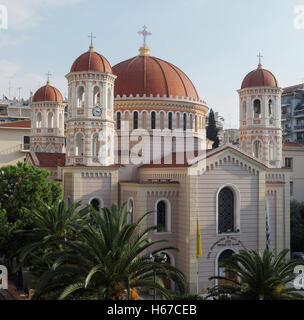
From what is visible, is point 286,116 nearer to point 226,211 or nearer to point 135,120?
point 135,120

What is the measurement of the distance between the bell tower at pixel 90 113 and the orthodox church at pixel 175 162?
0.07 m

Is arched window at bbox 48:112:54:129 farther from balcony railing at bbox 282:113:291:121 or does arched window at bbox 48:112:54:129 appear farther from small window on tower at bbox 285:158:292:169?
balcony railing at bbox 282:113:291:121

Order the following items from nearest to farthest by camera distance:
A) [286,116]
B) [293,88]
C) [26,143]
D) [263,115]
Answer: [263,115]
[26,143]
[286,116]
[293,88]

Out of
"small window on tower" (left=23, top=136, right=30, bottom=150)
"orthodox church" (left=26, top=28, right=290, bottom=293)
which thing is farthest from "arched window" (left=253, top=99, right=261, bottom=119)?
"small window on tower" (left=23, top=136, right=30, bottom=150)

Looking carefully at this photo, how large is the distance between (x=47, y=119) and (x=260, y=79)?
21115 millimetres

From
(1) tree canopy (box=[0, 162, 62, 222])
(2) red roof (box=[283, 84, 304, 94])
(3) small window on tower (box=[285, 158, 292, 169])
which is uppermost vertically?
(2) red roof (box=[283, 84, 304, 94])

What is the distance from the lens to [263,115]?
37.0 metres

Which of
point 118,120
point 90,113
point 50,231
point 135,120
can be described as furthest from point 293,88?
point 50,231

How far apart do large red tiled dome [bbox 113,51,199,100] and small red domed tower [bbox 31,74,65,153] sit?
7991 millimetres

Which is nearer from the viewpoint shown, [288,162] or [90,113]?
[90,113]

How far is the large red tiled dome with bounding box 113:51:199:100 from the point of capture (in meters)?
38.8

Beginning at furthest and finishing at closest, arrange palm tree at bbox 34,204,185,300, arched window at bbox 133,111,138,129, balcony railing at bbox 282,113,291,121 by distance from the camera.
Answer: balcony railing at bbox 282,113,291,121, arched window at bbox 133,111,138,129, palm tree at bbox 34,204,185,300
